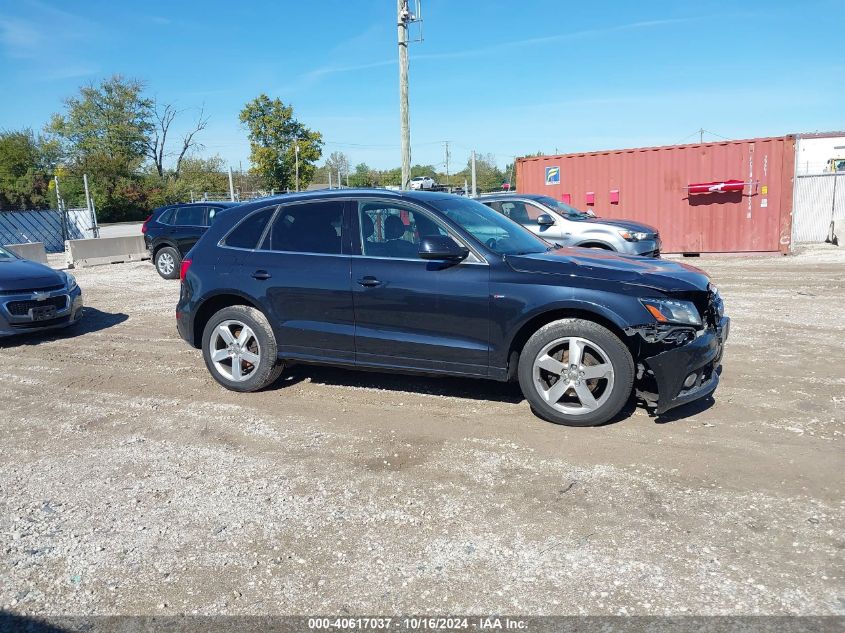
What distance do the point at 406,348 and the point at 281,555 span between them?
219cm

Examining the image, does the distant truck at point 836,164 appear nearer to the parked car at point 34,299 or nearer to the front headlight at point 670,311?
the front headlight at point 670,311

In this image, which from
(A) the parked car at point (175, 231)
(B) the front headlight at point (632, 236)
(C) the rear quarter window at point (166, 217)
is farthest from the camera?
(C) the rear quarter window at point (166, 217)

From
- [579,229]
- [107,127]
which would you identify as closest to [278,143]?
[107,127]

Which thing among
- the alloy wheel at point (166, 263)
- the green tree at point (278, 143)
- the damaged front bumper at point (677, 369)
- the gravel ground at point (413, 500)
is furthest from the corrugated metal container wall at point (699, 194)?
the green tree at point (278, 143)

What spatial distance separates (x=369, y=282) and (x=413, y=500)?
200cm

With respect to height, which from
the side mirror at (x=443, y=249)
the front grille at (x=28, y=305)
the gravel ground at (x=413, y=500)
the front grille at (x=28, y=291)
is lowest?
the gravel ground at (x=413, y=500)

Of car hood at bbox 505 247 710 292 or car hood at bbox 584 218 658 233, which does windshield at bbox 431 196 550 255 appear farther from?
car hood at bbox 584 218 658 233

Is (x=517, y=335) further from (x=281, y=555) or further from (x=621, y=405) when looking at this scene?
(x=281, y=555)

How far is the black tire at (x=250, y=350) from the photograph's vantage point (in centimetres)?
570

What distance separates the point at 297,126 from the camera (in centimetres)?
4909

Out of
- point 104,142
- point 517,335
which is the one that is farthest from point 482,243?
point 104,142

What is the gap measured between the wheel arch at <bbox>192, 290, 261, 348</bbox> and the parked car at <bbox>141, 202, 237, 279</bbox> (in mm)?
9082

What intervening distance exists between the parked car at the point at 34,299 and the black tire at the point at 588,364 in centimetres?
654

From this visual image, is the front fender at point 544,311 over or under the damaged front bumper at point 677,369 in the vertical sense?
over
